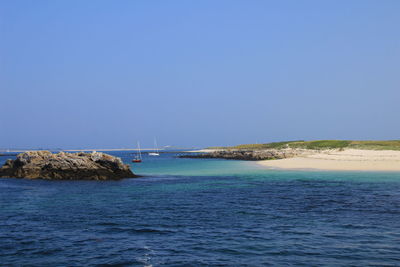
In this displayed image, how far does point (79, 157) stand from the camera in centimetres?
4647

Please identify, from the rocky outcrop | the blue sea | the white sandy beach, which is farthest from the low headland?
the rocky outcrop

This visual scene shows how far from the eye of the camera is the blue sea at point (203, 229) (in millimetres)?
12758

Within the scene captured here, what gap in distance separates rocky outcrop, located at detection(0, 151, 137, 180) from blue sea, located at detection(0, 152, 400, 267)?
584 inches

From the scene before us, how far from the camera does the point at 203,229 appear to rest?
17.0 metres

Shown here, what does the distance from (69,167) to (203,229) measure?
106 feet

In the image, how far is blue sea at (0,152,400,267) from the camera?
1276cm

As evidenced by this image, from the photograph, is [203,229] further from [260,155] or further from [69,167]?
[260,155]

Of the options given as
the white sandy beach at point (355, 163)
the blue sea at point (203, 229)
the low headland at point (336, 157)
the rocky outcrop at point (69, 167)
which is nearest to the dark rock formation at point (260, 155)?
the low headland at point (336, 157)

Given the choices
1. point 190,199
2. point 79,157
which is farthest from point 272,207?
point 79,157

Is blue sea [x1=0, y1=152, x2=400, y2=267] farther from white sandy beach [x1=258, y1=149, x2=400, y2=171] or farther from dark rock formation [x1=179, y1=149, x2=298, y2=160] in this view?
dark rock formation [x1=179, y1=149, x2=298, y2=160]

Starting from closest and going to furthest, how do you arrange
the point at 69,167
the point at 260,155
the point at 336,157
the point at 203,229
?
the point at 203,229 → the point at 69,167 → the point at 336,157 → the point at 260,155

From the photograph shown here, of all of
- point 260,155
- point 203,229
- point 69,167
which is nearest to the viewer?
point 203,229

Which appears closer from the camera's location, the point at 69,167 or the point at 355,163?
the point at 69,167

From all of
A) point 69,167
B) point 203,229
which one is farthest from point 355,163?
point 203,229
